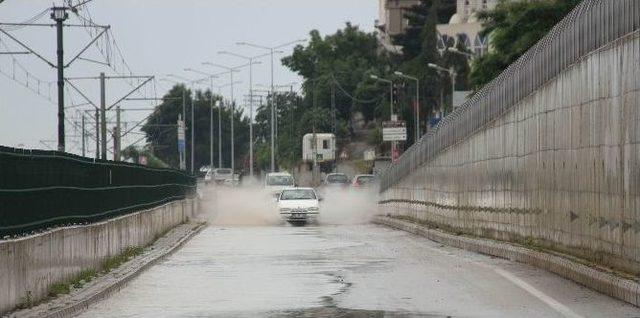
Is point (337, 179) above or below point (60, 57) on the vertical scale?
below

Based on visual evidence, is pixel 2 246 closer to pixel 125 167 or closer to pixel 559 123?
pixel 559 123

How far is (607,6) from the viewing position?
22.0 metres

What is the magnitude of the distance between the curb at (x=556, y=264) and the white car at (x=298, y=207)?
668 inches

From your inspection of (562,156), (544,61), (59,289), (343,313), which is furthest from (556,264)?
(59,289)

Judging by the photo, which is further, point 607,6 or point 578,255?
point 578,255

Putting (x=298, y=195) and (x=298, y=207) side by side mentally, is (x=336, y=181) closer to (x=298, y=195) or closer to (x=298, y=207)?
(x=298, y=195)

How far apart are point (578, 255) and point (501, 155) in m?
9.57

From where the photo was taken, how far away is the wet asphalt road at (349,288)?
17.5 m

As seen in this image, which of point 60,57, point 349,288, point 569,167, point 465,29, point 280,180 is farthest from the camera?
point 465,29

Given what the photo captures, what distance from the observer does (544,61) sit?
2830cm

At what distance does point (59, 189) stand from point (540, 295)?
23.0 feet

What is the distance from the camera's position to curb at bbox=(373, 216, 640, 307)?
1867 centimetres

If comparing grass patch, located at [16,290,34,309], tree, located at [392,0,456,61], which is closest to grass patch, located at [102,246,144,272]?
grass patch, located at [16,290,34,309]

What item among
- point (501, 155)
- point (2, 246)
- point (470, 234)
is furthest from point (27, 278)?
point (470, 234)
